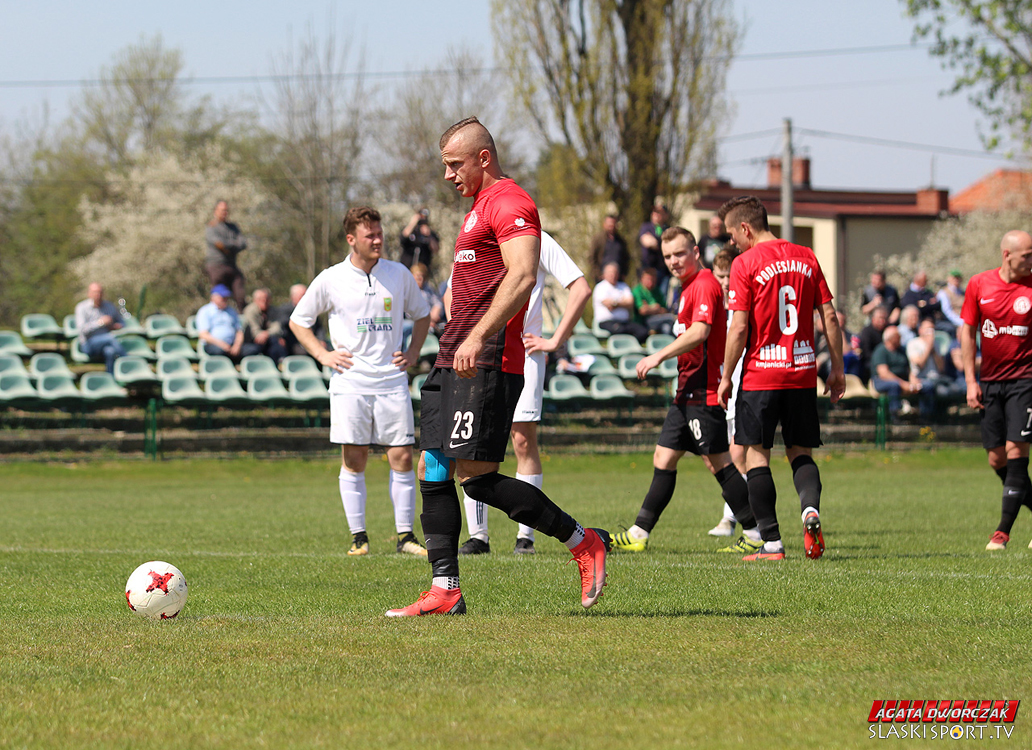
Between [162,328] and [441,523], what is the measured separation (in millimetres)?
20950

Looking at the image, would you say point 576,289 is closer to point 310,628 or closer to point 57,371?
point 310,628

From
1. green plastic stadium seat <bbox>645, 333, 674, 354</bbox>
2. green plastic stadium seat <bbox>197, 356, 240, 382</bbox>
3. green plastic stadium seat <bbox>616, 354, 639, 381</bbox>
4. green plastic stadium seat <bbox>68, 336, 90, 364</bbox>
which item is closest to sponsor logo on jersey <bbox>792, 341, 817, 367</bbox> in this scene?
green plastic stadium seat <bbox>616, 354, 639, 381</bbox>

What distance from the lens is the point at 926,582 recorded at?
6.43 metres

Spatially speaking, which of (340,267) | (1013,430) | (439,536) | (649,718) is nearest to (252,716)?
(649,718)

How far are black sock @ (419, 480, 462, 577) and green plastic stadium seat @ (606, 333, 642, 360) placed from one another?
16.9 metres

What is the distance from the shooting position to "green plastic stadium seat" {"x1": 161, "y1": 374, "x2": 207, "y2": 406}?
65.3 ft

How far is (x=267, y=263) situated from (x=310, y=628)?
53088 millimetres

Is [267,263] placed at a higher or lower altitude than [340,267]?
higher

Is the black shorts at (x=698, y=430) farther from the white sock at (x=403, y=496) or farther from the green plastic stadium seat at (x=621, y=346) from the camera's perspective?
the green plastic stadium seat at (x=621, y=346)

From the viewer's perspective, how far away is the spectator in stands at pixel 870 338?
866 inches

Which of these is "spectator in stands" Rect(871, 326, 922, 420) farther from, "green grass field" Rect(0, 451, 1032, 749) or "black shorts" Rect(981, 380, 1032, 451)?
"black shorts" Rect(981, 380, 1032, 451)

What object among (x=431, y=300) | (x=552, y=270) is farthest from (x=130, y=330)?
(x=552, y=270)

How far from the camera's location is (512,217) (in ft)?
17.4

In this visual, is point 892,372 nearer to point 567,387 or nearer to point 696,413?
point 567,387
